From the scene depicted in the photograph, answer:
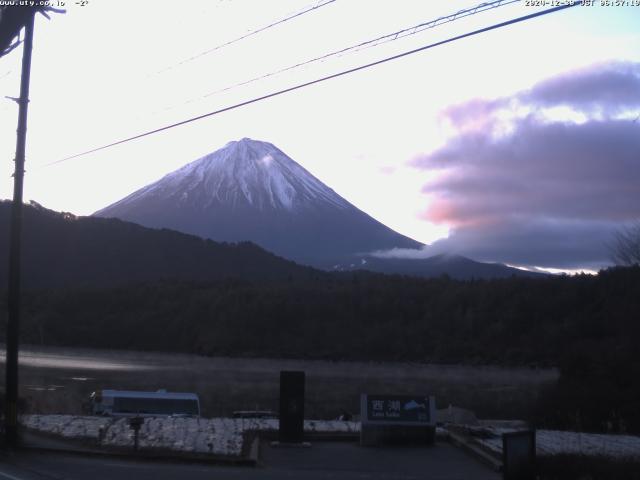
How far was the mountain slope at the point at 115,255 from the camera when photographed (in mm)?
72938

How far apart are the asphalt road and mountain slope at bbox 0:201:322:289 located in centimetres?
5472

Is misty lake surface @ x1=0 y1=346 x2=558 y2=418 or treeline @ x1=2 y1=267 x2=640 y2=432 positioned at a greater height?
treeline @ x1=2 y1=267 x2=640 y2=432

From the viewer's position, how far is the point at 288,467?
15.9 m

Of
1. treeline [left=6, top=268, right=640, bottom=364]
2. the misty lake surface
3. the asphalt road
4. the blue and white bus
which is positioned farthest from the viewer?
treeline [left=6, top=268, right=640, bottom=364]

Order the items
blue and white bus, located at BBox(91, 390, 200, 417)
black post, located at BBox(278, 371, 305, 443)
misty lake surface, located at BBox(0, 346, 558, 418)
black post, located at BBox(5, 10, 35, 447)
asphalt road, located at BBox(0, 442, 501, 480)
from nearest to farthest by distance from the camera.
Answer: asphalt road, located at BBox(0, 442, 501, 480) → black post, located at BBox(5, 10, 35, 447) → black post, located at BBox(278, 371, 305, 443) → blue and white bus, located at BBox(91, 390, 200, 417) → misty lake surface, located at BBox(0, 346, 558, 418)

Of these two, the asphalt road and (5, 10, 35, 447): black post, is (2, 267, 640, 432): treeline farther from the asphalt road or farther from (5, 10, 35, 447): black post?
(5, 10, 35, 447): black post

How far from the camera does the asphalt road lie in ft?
47.5

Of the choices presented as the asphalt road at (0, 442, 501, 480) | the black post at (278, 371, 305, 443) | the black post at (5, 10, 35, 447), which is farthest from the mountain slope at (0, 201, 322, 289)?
the asphalt road at (0, 442, 501, 480)

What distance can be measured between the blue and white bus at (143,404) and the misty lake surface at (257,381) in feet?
5.67

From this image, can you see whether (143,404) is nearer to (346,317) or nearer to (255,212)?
(346,317)

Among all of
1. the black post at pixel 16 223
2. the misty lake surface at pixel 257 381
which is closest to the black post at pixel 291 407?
the black post at pixel 16 223

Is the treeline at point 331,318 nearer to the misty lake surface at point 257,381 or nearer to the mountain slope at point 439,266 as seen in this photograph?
the misty lake surface at point 257,381

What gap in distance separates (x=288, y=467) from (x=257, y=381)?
24.0m

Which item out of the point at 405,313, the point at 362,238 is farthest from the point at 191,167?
the point at 405,313
